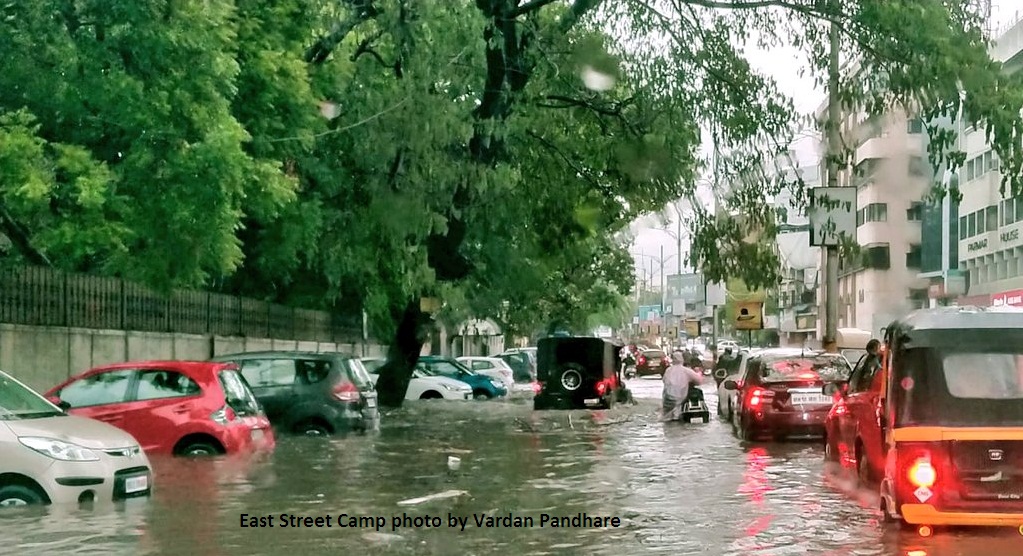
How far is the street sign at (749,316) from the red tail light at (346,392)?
80.8ft

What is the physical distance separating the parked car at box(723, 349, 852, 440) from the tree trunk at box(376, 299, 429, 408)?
12751mm

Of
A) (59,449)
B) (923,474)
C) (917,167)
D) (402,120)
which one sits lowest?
(923,474)

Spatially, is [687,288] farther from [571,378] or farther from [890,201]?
[890,201]

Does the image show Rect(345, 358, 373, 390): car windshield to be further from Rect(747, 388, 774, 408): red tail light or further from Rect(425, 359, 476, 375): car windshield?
Rect(425, 359, 476, 375): car windshield

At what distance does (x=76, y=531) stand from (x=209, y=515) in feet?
5.14

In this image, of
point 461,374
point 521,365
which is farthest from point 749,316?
point 521,365

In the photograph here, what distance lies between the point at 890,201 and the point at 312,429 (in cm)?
928

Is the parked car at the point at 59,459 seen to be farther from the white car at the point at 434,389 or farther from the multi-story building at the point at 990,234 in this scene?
the multi-story building at the point at 990,234

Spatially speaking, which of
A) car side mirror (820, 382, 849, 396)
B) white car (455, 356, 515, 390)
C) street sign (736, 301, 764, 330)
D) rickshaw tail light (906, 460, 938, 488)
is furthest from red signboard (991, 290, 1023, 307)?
rickshaw tail light (906, 460, 938, 488)

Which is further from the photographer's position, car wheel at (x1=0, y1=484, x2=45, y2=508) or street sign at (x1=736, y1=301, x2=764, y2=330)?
street sign at (x1=736, y1=301, x2=764, y2=330)

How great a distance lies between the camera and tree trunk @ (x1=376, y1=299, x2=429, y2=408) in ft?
109

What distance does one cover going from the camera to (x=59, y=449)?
11.5 m

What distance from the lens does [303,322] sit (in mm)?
35719

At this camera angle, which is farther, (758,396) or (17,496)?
(758,396)
